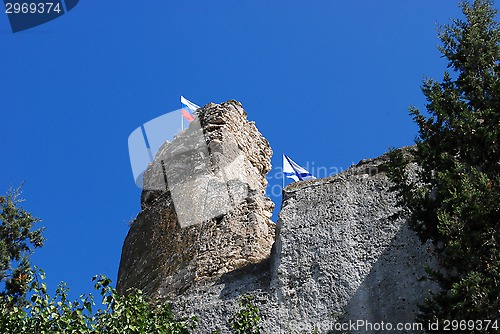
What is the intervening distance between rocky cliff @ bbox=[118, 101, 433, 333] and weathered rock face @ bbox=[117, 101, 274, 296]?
22mm

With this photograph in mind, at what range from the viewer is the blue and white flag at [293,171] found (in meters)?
17.9

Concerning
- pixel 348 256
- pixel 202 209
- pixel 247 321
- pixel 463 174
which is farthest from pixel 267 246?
pixel 463 174

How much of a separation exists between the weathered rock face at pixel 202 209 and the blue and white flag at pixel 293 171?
58.7 inches

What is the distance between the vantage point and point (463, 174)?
9.13 m

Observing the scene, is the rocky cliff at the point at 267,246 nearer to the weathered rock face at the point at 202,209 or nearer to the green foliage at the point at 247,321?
the weathered rock face at the point at 202,209

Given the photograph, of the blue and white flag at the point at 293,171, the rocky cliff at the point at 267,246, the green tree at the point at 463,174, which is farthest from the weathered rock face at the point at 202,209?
the green tree at the point at 463,174

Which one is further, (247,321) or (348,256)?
(348,256)

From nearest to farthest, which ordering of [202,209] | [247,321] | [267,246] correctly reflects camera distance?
1. [247,321]
2. [267,246]
3. [202,209]

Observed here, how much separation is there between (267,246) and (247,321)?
2.92m

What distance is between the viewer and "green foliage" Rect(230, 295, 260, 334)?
1052 cm

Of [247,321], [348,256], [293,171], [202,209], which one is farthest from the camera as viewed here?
[293,171]

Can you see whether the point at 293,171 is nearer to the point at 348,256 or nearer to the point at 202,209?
the point at 202,209

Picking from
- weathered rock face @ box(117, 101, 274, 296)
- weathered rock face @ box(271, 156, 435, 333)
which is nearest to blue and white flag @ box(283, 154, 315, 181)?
weathered rock face @ box(117, 101, 274, 296)

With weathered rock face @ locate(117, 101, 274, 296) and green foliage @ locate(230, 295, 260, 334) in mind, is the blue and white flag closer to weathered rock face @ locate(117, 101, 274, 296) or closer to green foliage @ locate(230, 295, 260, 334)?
weathered rock face @ locate(117, 101, 274, 296)
